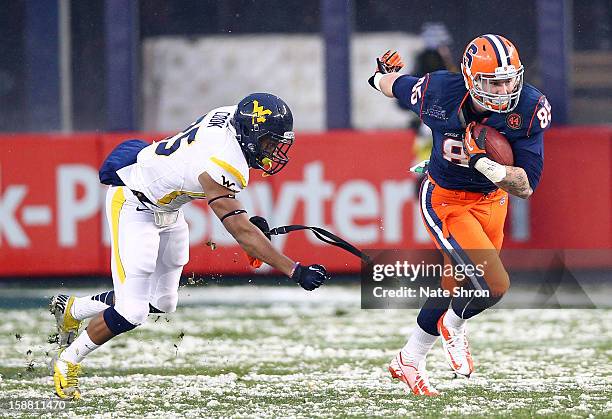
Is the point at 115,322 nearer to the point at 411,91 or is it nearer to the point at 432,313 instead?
the point at 432,313

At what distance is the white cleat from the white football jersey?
1529 mm

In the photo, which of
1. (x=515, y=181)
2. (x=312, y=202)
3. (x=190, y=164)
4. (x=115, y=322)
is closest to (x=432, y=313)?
(x=515, y=181)

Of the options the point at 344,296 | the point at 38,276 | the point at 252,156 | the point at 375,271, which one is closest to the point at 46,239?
the point at 38,276

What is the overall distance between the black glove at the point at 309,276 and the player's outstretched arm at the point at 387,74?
1.69 m

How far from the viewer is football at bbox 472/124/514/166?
683 cm

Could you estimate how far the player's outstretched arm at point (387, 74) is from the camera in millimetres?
7629

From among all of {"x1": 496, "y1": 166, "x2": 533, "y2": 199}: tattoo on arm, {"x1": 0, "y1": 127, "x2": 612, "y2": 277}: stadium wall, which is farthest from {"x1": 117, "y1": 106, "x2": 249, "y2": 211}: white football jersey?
{"x1": 0, "y1": 127, "x2": 612, "y2": 277}: stadium wall

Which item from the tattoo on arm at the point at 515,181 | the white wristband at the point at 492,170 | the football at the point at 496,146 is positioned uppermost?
the football at the point at 496,146

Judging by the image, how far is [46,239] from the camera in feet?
37.6

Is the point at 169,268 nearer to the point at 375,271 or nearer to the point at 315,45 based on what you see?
the point at 375,271

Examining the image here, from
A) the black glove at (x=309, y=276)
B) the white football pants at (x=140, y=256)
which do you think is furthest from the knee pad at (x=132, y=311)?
the black glove at (x=309, y=276)

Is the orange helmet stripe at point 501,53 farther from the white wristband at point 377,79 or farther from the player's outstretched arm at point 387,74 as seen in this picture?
the white wristband at point 377,79

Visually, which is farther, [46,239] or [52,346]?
[46,239]

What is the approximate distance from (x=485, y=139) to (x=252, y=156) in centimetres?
119
